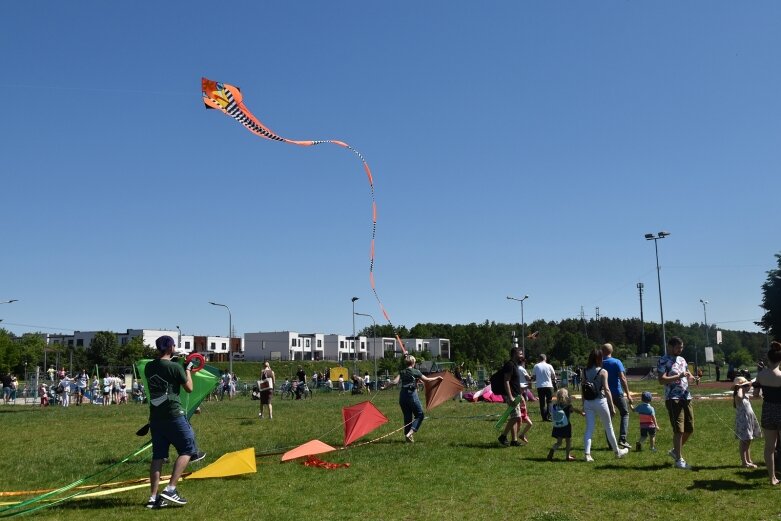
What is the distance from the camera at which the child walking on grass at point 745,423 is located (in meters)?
9.53

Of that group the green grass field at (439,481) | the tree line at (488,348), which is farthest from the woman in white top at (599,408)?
the tree line at (488,348)

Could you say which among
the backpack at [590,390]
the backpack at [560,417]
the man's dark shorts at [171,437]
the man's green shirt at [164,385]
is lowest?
the backpack at [560,417]

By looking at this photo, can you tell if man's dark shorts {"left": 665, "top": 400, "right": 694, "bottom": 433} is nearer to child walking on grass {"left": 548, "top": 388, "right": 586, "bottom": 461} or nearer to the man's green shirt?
child walking on grass {"left": 548, "top": 388, "right": 586, "bottom": 461}

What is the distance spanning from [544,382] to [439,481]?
8.06m

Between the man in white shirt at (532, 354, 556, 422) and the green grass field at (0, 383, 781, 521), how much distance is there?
1.40 meters

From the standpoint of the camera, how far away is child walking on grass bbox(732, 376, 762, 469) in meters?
9.53

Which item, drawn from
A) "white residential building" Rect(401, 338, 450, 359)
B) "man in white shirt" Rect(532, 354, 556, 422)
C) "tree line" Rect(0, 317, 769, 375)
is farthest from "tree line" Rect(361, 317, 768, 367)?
"man in white shirt" Rect(532, 354, 556, 422)

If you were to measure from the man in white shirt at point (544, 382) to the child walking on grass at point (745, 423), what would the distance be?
6.83 m

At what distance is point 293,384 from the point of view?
38.2 metres

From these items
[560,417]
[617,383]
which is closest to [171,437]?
[560,417]

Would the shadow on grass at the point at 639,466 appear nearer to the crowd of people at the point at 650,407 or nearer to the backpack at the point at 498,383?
the crowd of people at the point at 650,407

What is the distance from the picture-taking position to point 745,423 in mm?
9555

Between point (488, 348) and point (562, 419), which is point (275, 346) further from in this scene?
point (562, 419)

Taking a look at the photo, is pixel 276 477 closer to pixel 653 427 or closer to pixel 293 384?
pixel 653 427
